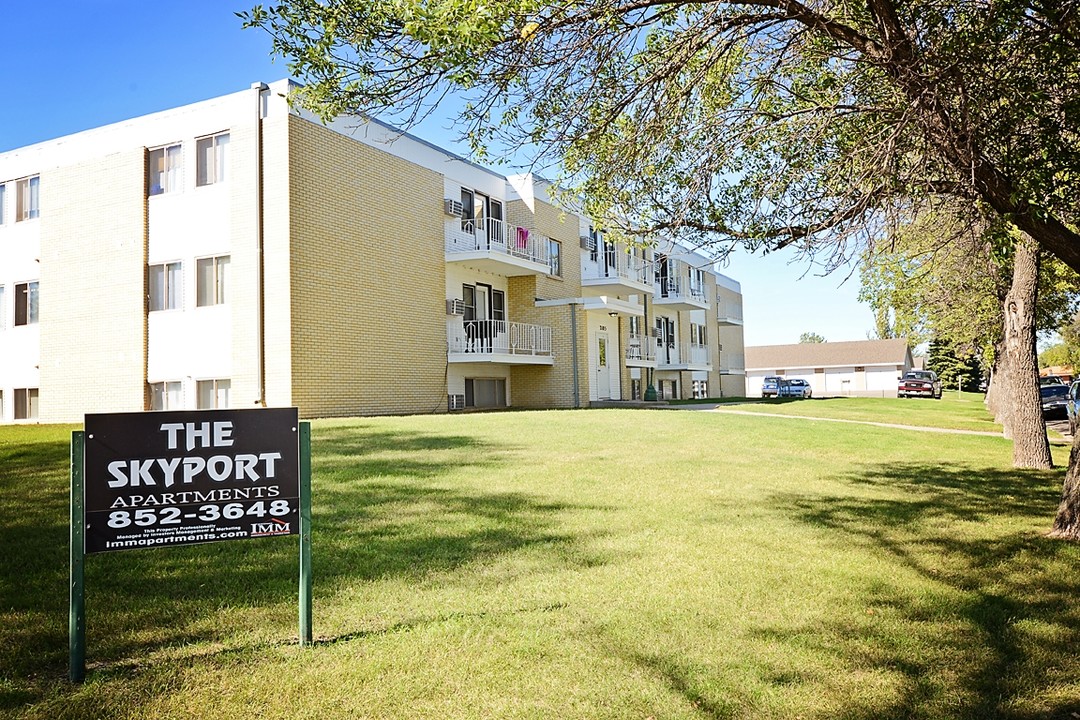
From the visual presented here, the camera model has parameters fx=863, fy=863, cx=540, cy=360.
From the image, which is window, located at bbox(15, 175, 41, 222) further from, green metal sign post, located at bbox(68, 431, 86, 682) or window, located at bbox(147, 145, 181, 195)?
green metal sign post, located at bbox(68, 431, 86, 682)

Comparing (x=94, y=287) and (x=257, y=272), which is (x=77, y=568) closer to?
(x=257, y=272)

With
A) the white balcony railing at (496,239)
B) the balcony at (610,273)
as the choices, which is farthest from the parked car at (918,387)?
the white balcony railing at (496,239)

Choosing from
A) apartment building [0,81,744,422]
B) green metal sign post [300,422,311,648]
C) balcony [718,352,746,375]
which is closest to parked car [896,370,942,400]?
balcony [718,352,746,375]

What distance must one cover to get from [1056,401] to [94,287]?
118 ft

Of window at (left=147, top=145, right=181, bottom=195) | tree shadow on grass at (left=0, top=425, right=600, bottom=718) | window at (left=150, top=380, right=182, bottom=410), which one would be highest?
window at (left=147, top=145, right=181, bottom=195)

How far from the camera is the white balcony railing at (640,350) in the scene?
36594mm

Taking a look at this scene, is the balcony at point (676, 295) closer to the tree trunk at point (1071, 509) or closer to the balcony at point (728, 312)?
the balcony at point (728, 312)

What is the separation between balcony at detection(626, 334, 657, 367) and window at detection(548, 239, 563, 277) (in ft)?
18.1

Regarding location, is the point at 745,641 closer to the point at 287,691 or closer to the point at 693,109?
the point at 287,691

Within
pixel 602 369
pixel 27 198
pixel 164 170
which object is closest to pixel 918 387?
pixel 602 369

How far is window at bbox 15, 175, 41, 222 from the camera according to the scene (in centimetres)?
2519

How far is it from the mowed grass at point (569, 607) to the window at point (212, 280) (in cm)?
1174

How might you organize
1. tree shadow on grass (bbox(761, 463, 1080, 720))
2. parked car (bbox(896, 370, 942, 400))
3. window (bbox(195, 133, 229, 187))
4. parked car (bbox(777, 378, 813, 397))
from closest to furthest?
tree shadow on grass (bbox(761, 463, 1080, 720)) < window (bbox(195, 133, 229, 187)) < parked car (bbox(777, 378, 813, 397)) < parked car (bbox(896, 370, 942, 400))

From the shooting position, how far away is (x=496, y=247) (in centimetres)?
2733
